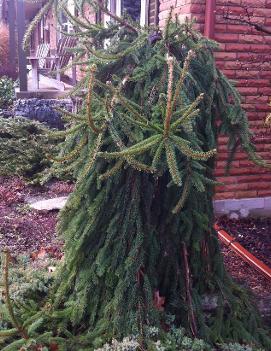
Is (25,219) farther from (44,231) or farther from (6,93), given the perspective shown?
(6,93)

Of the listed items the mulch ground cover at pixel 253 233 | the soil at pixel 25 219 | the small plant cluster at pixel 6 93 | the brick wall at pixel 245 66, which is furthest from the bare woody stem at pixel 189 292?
the small plant cluster at pixel 6 93

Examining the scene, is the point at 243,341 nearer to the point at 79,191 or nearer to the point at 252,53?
the point at 79,191

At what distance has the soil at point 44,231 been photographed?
14.0ft

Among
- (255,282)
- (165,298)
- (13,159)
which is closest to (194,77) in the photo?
(165,298)

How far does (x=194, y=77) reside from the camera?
2.86 metres

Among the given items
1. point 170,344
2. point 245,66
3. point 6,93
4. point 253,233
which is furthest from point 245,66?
point 6,93

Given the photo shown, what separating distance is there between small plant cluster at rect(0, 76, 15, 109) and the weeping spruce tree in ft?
31.0

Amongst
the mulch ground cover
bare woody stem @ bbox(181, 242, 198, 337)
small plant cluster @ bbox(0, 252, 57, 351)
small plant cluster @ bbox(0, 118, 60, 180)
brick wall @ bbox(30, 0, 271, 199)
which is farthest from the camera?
small plant cluster @ bbox(0, 118, 60, 180)

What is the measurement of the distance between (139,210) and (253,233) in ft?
9.33

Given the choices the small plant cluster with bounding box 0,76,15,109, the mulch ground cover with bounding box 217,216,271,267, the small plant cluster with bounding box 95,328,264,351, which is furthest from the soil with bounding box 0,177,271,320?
the small plant cluster with bounding box 0,76,15,109

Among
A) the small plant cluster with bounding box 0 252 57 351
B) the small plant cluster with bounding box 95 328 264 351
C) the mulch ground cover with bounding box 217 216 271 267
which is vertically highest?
the small plant cluster with bounding box 0 252 57 351

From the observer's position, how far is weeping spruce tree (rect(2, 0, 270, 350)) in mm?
2674

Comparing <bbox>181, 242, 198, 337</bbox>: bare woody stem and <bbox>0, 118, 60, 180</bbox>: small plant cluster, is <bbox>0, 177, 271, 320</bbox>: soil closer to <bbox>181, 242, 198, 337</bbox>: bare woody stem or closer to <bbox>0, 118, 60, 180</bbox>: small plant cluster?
<bbox>0, 118, 60, 180</bbox>: small plant cluster

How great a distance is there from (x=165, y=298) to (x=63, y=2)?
6.47 feet
